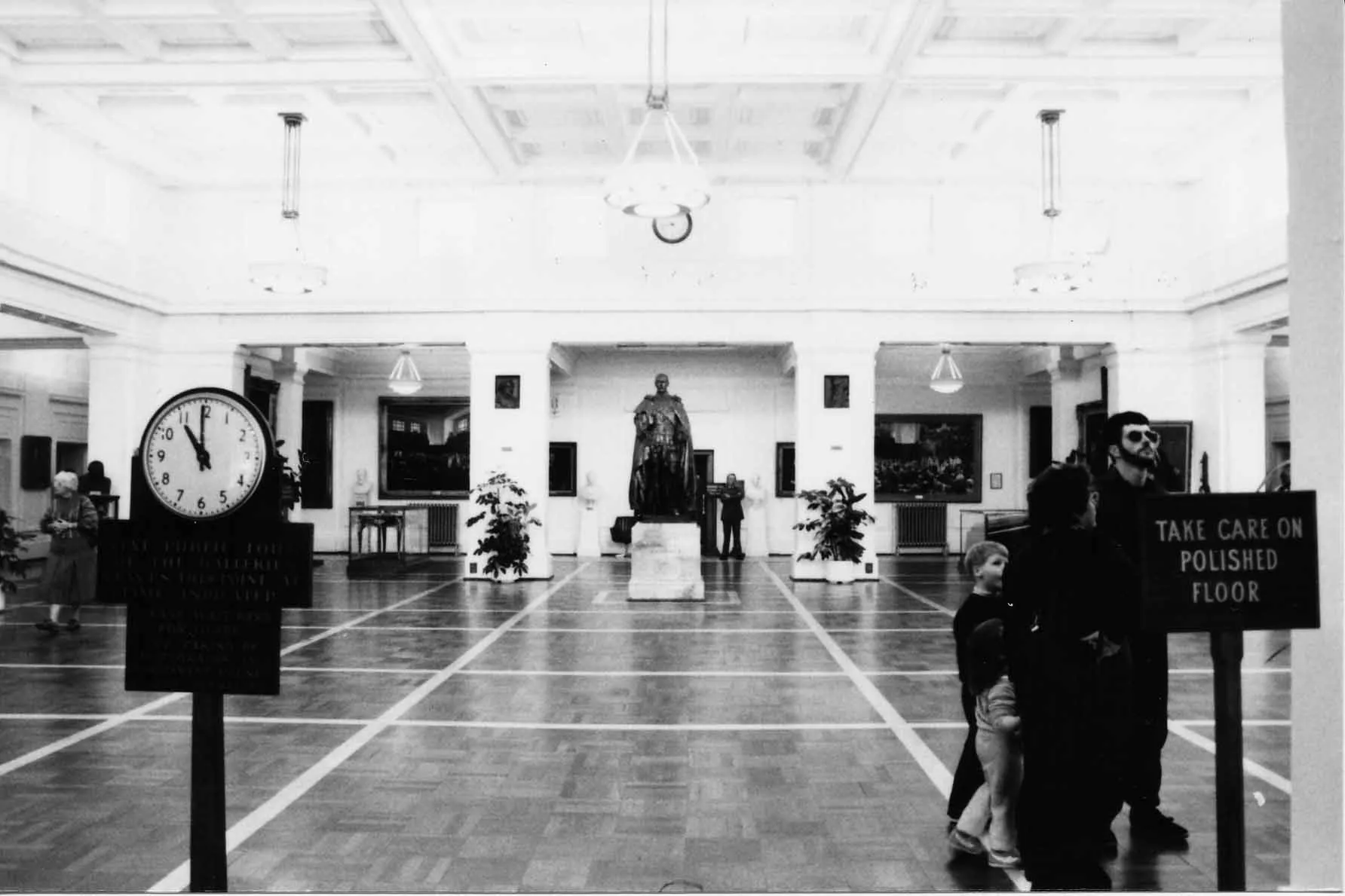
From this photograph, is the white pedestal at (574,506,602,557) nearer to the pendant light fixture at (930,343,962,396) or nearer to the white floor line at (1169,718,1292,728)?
the pendant light fixture at (930,343,962,396)

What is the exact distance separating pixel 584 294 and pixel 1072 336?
278 inches

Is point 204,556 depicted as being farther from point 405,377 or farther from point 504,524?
point 405,377

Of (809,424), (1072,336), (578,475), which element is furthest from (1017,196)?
(578,475)

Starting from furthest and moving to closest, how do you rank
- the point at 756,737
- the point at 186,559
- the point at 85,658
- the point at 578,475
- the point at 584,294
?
the point at 578,475 → the point at 584,294 → the point at 85,658 → the point at 756,737 → the point at 186,559

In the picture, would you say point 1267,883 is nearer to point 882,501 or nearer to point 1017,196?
point 1017,196

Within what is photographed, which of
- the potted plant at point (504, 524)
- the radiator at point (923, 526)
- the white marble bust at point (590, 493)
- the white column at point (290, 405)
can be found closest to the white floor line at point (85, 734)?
the potted plant at point (504, 524)

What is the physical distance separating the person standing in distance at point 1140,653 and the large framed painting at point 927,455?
15339 mm

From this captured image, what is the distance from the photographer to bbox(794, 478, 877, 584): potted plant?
43.6 ft

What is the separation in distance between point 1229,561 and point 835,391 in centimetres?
1157

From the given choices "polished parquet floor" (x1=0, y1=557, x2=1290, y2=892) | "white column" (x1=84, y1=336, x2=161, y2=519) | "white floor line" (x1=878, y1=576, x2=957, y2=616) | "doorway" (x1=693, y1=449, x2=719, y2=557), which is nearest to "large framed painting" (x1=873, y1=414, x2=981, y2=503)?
"doorway" (x1=693, y1=449, x2=719, y2=557)

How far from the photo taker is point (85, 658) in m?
7.37

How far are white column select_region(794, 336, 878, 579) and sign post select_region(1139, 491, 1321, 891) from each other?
11.5 metres

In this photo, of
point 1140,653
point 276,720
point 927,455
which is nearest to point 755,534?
point 927,455

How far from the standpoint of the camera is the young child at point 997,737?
321 cm
